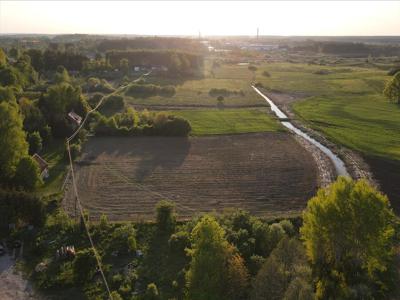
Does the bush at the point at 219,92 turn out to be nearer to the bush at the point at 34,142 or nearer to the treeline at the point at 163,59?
the treeline at the point at 163,59

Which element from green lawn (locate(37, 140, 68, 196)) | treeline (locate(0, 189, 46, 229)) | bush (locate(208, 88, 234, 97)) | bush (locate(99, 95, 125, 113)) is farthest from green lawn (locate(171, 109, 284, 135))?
treeline (locate(0, 189, 46, 229))

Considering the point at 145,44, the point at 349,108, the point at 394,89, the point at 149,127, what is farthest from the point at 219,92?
the point at 145,44

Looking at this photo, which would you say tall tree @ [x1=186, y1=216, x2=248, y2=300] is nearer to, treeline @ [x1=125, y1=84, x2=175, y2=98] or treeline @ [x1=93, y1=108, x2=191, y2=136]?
treeline @ [x1=93, y1=108, x2=191, y2=136]

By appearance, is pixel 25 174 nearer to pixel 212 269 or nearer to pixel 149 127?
pixel 212 269

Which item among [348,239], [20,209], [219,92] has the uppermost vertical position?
[219,92]

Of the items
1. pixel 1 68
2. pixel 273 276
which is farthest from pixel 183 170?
pixel 1 68

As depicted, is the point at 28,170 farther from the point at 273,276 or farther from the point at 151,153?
the point at 273,276

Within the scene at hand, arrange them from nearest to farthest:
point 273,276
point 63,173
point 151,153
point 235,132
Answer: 1. point 273,276
2. point 63,173
3. point 151,153
4. point 235,132
